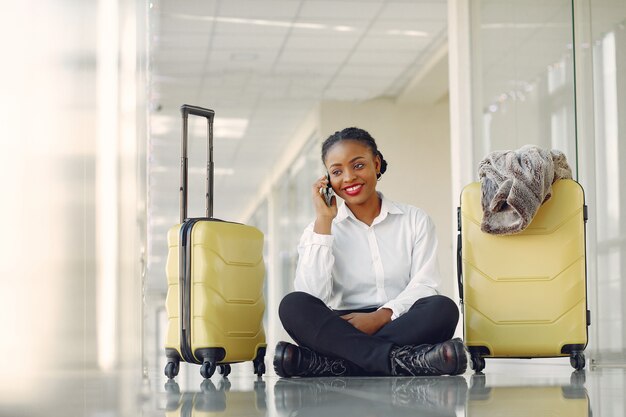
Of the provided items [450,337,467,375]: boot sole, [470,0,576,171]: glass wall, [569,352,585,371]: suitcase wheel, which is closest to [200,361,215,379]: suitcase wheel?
[450,337,467,375]: boot sole

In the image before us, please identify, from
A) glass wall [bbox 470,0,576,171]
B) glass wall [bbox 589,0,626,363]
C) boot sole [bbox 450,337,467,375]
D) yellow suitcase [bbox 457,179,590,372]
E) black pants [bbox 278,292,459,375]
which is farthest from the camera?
glass wall [bbox 470,0,576,171]

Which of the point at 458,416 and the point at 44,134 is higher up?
the point at 44,134

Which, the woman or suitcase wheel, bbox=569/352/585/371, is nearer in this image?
the woman

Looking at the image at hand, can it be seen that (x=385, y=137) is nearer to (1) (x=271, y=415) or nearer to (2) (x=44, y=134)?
(1) (x=271, y=415)

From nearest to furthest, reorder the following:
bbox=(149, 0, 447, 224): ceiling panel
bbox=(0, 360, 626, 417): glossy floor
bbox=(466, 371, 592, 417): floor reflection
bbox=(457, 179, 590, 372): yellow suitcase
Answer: bbox=(0, 360, 626, 417): glossy floor, bbox=(466, 371, 592, 417): floor reflection, bbox=(457, 179, 590, 372): yellow suitcase, bbox=(149, 0, 447, 224): ceiling panel

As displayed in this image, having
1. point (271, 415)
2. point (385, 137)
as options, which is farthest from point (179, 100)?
point (271, 415)

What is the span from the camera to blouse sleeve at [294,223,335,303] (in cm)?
273

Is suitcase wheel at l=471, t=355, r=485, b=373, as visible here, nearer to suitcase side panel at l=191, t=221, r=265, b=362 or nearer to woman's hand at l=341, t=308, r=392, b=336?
woman's hand at l=341, t=308, r=392, b=336

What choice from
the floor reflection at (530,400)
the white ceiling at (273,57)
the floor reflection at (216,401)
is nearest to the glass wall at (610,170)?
the floor reflection at (530,400)

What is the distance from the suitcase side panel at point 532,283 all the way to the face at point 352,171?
0.35m

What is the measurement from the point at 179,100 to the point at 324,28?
8.02 ft

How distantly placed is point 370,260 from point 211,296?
510 mm

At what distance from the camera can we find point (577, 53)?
3.74 metres

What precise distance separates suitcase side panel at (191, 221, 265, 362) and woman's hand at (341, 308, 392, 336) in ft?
1.20
